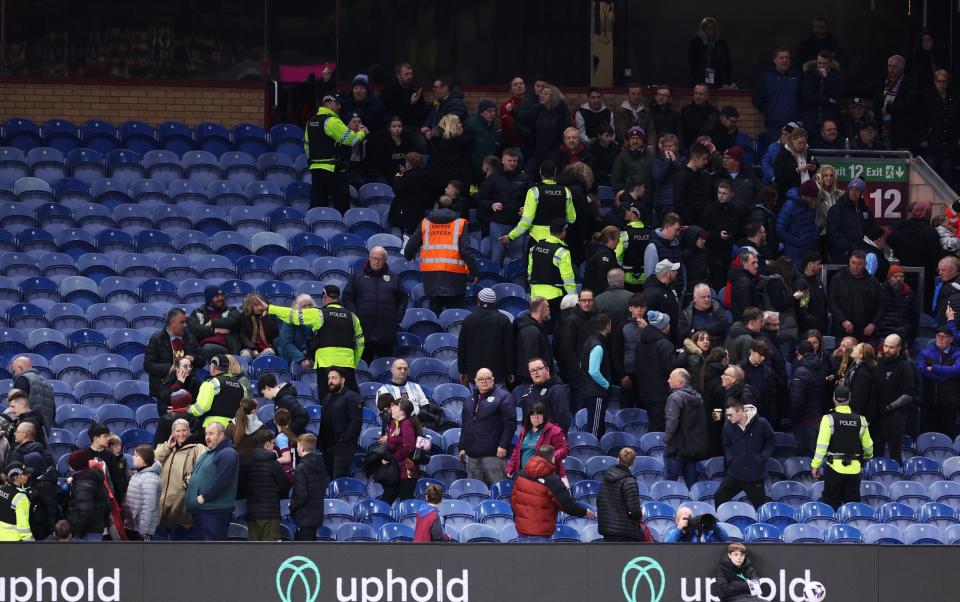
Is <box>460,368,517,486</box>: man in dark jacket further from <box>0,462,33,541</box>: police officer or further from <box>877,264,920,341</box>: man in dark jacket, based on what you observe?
<box>877,264,920,341</box>: man in dark jacket

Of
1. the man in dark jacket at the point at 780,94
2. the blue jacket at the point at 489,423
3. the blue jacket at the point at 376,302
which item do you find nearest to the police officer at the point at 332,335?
the blue jacket at the point at 376,302

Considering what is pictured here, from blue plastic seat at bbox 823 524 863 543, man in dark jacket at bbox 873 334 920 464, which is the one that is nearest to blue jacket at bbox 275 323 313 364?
blue plastic seat at bbox 823 524 863 543

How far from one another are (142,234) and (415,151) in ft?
11.2

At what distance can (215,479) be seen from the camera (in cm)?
1438

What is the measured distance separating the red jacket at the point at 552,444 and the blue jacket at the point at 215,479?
2.45 metres

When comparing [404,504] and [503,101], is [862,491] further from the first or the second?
[503,101]

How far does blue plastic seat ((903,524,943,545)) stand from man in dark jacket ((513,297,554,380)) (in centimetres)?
355

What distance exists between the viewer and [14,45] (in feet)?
76.4

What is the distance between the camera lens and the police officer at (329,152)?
19.8 metres

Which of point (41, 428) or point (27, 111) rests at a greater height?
point (27, 111)

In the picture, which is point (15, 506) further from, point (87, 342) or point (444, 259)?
point (444, 259)

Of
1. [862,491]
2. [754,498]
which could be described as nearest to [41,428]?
[754,498]

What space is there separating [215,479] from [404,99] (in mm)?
7993

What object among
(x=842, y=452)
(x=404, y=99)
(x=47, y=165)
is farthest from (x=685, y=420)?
(x=47, y=165)
